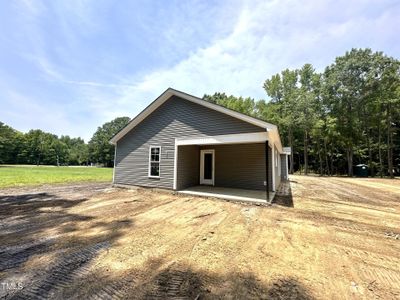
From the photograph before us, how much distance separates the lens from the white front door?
422 inches

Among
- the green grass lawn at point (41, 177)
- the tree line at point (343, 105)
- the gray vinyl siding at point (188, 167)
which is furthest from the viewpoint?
the tree line at point (343, 105)

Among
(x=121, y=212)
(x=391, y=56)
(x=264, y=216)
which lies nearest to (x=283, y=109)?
(x=391, y=56)

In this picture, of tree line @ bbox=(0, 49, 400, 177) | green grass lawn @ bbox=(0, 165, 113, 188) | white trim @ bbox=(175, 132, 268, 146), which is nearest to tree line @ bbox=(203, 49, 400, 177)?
tree line @ bbox=(0, 49, 400, 177)

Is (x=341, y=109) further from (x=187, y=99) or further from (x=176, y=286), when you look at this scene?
(x=176, y=286)

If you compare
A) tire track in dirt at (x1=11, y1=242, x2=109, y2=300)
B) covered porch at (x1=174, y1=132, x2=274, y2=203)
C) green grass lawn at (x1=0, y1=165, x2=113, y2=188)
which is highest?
covered porch at (x1=174, y1=132, x2=274, y2=203)

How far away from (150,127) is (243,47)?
6.48 m

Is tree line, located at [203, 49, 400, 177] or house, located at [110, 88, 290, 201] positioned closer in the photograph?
house, located at [110, 88, 290, 201]

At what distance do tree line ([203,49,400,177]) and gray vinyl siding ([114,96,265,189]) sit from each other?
2038cm

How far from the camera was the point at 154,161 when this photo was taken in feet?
31.8

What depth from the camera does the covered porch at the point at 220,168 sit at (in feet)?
29.0

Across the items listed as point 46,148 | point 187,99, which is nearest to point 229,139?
point 187,99

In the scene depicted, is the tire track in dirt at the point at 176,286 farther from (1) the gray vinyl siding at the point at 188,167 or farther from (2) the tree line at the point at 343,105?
(2) the tree line at the point at 343,105

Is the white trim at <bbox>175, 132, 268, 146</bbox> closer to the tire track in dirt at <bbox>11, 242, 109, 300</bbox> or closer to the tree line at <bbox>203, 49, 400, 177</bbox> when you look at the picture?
the tire track in dirt at <bbox>11, 242, 109, 300</bbox>

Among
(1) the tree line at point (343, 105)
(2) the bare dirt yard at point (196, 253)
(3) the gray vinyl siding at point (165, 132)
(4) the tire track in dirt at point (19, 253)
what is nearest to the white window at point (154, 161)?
(3) the gray vinyl siding at point (165, 132)
